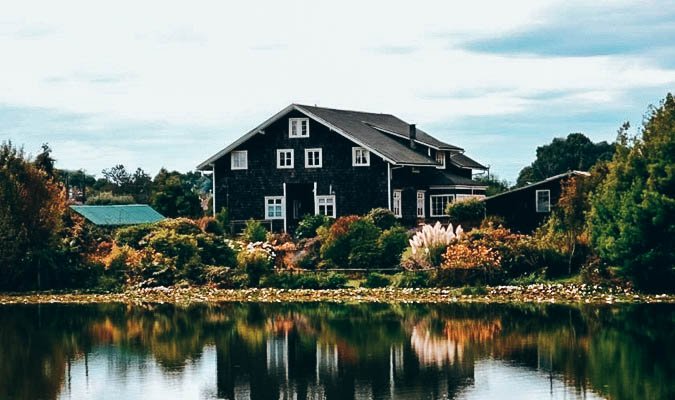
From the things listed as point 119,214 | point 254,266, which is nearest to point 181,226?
point 254,266

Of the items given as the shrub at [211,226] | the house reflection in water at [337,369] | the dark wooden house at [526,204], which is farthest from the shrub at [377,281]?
the shrub at [211,226]

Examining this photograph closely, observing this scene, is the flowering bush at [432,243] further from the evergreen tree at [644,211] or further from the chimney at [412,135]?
the chimney at [412,135]

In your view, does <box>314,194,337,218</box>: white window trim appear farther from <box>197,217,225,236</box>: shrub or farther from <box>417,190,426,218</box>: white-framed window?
<box>197,217,225,236</box>: shrub

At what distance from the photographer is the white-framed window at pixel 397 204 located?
67394 mm

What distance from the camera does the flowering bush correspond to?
4781 cm

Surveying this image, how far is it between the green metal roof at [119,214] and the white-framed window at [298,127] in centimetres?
949

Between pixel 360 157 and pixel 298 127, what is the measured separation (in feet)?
13.5

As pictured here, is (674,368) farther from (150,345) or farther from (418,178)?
(418,178)

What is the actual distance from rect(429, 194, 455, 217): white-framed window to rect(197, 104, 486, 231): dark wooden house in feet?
0.18

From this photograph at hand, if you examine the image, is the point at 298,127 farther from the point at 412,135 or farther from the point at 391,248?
the point at 391,248

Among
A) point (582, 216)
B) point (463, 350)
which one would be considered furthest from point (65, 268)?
point (463, 350)

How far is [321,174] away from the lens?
68.8 m

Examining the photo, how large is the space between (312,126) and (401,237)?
63.9 ft

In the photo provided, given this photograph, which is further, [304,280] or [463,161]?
[463,161]
